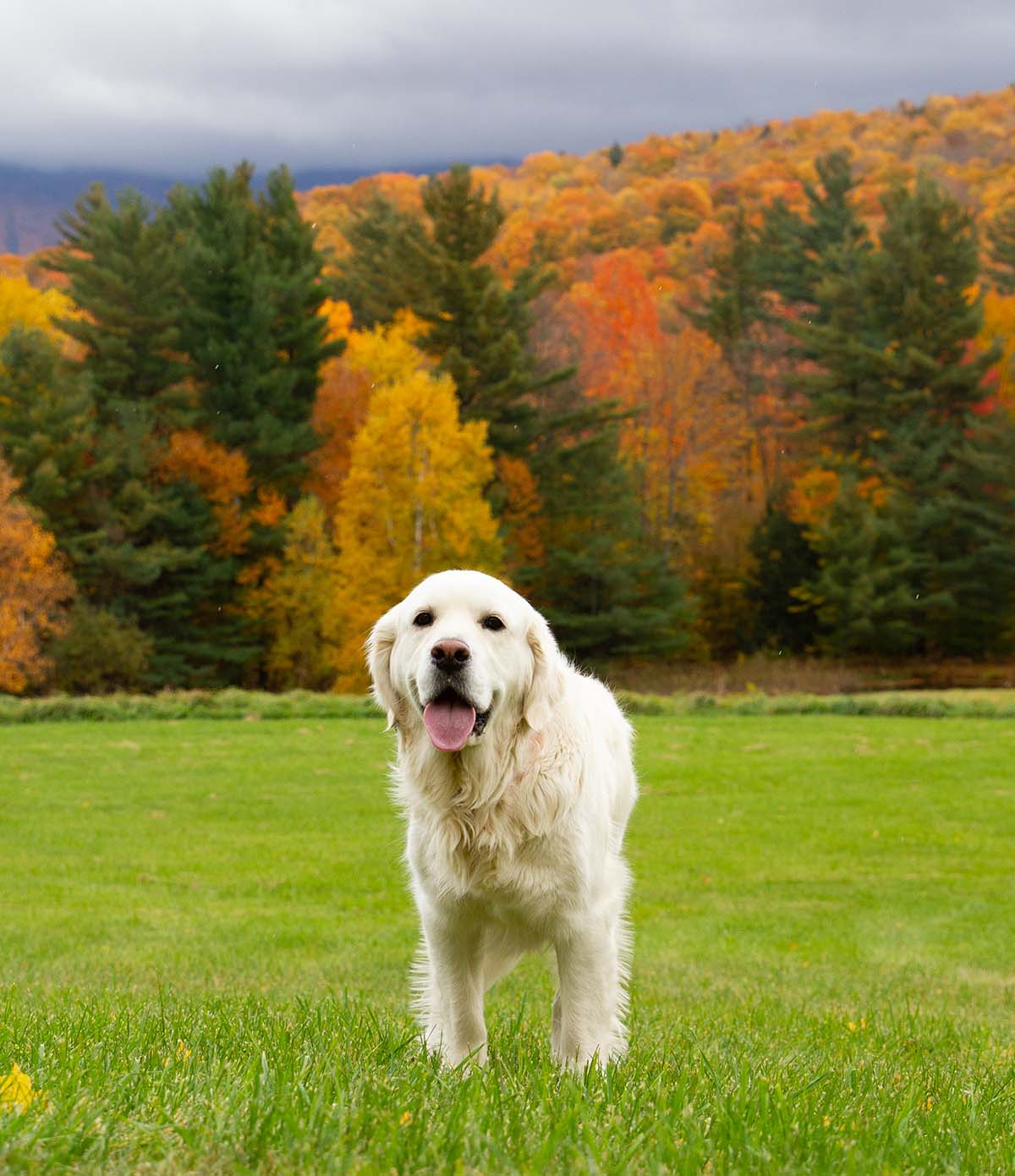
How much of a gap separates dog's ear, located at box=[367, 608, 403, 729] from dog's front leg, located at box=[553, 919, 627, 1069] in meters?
0.97

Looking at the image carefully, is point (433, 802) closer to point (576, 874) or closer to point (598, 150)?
point (576, 874)

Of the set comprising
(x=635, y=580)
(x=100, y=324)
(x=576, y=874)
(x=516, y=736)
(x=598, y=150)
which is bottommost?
(x=635, y=580)

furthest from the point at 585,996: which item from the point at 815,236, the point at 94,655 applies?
the point at 815,236

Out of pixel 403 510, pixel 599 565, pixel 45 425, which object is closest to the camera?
pixel 403 510

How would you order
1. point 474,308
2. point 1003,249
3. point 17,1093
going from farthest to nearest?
point 1003,249 < point 474,308 < point 17,1093

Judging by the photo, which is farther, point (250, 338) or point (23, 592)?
point (250, 338)

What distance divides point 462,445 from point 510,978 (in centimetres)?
3053

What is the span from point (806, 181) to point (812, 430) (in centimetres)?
1300

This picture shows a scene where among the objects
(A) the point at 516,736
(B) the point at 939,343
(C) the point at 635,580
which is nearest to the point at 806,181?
(B) the point at 939,343

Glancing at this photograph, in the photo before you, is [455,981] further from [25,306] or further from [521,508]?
[25,306]

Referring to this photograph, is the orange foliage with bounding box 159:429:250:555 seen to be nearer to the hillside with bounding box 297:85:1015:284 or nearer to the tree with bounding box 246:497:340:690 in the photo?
the tree with bounding box 246:497:340:690

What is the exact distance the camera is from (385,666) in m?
4.59

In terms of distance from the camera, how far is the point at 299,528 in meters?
41.7

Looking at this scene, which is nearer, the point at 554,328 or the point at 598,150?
the point at 554,328
